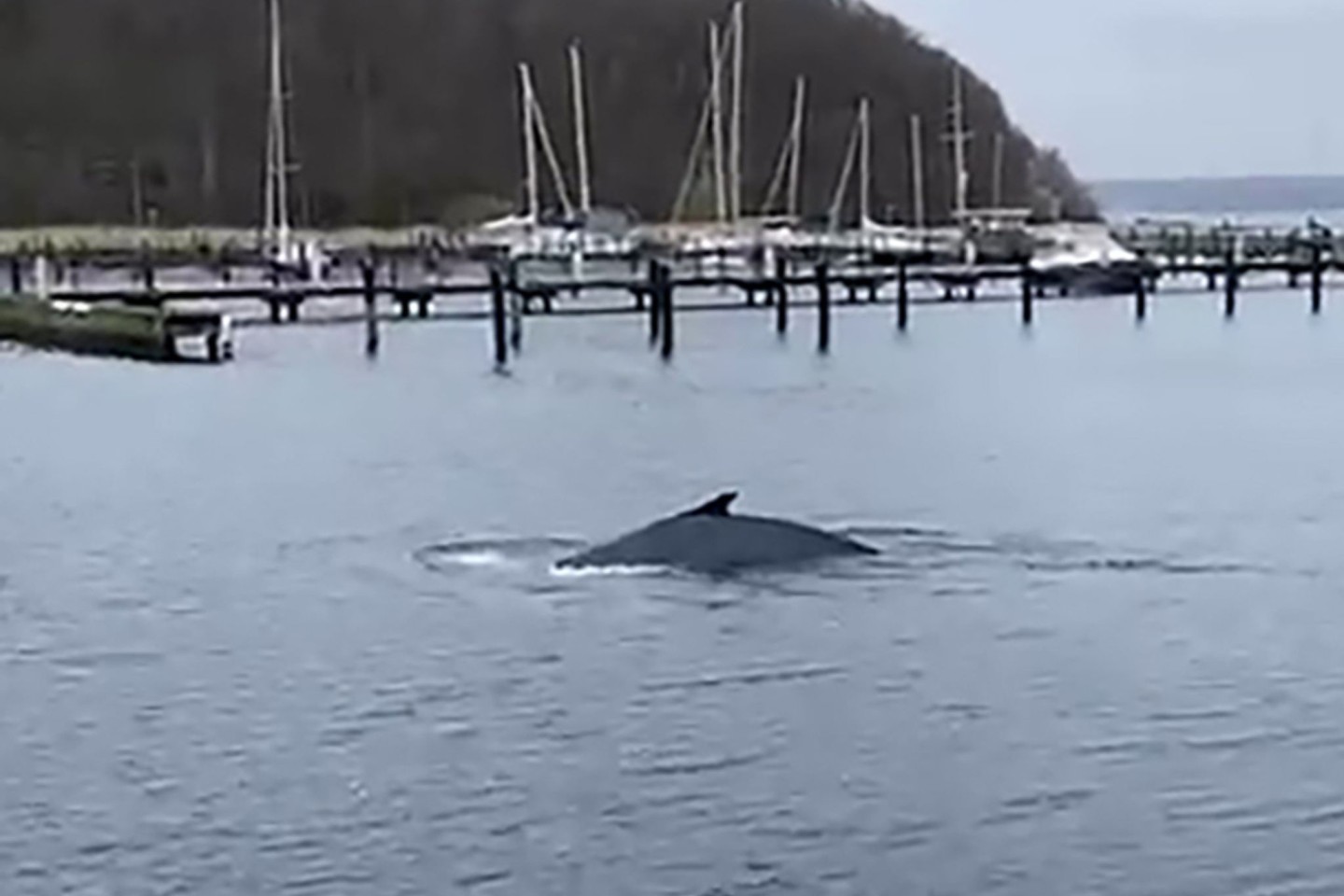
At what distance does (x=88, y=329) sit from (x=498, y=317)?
384 inches

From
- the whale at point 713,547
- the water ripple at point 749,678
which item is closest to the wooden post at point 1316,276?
the whale at point 713,547

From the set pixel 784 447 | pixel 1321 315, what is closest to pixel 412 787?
pixel 784 447

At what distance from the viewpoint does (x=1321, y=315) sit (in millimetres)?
110188

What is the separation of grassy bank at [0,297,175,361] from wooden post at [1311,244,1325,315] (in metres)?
35.7

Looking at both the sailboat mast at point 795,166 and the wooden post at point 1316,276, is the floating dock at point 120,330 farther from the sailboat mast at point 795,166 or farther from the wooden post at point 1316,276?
the sailboat mast at point 795,166

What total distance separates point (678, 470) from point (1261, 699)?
88.2 feet

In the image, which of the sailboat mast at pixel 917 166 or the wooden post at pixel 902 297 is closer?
the wooden post at pixel 902 297

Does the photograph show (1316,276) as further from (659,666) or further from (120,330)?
(659,666)

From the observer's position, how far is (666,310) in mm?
82000

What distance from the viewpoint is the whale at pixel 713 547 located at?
39094mm

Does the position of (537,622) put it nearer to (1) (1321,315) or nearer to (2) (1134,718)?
(2) (1134,718)

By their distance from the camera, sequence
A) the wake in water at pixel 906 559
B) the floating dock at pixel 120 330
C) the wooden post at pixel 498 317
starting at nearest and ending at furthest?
the wake in water at pixel 906 559 < the floating dock at pixel 120 330 < the wooden post at pixel 498 317

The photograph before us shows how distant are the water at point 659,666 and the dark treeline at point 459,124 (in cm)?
11141

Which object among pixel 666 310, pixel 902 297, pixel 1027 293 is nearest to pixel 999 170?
Answer: pixel 1027 293
